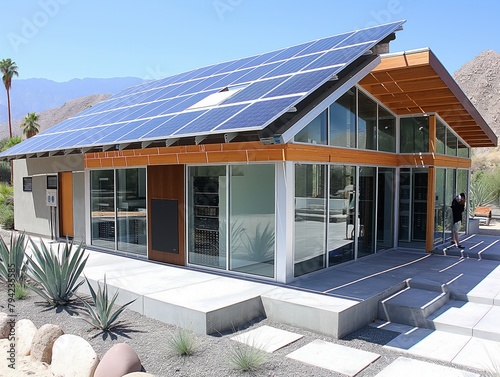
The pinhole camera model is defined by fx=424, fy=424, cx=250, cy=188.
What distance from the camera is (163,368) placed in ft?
16.8

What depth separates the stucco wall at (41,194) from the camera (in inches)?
512

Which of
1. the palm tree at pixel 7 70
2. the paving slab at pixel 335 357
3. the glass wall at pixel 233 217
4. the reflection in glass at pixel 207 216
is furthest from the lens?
the palm tree at pixel 7 70

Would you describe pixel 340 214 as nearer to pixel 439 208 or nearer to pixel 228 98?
pixel 228 98

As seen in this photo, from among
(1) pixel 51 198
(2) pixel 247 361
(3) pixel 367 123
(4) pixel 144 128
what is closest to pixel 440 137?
(3) pixel 367 123

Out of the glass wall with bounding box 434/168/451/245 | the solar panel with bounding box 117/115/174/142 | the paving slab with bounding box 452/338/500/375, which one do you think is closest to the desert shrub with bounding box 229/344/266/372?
the paving slab with bounding box 452/338/500/375

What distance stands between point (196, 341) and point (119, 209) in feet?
22.0

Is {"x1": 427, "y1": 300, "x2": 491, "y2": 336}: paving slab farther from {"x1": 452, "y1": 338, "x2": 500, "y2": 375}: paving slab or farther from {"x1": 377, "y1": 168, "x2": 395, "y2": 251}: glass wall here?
{"x1": 377, "y1": 168, "x2": 395, "y2": 251}: glass wall

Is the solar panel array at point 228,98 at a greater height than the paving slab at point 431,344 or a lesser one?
greater

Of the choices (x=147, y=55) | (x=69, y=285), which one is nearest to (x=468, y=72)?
(x=147, y=55)

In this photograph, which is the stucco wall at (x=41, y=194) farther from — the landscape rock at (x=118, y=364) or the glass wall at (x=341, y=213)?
the landscape rock at (x=118, y=364)

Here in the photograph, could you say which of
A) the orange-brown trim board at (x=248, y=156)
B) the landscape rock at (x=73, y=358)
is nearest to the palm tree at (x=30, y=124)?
the orange-brown trim board at (x=248, y=156)

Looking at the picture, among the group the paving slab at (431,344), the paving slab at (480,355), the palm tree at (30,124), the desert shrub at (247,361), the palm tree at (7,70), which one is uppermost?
the palm tree at (7,70)

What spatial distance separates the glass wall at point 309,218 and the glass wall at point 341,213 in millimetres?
327

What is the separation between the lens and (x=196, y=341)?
19.0 feet
